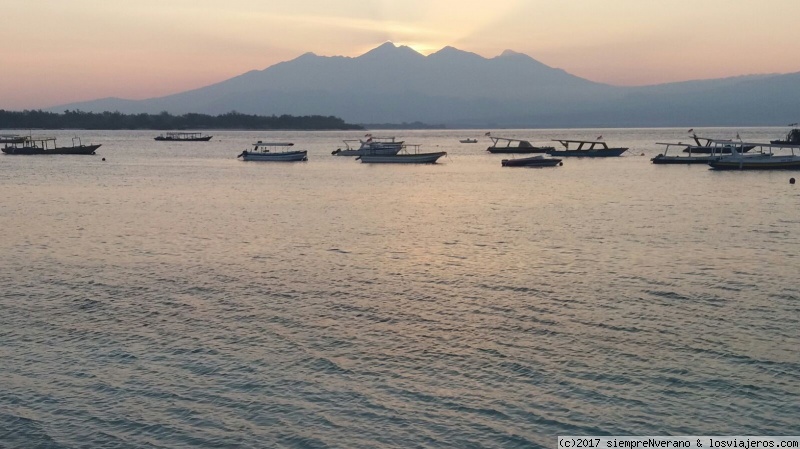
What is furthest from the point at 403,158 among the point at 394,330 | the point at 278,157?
the point at 394,330

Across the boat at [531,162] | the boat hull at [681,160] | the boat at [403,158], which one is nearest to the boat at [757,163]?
the boat hull at [681,160]

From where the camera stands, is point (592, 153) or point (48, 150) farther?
point (48, 150)

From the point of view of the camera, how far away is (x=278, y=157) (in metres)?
103

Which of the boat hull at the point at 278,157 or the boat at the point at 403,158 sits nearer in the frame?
the boat at the point at 403,158

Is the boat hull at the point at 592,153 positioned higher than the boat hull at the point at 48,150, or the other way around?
the boat hull at the point at 48,150

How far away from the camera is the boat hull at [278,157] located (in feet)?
334

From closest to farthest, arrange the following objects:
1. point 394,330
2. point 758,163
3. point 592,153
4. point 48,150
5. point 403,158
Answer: point 394,330 < point 758,163 < point 403,158 < point 592,153 < point 48,150

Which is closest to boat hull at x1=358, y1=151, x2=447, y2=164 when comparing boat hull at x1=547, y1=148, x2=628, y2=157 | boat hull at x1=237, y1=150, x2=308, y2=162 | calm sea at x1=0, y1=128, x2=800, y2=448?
boat hull at x1=237, y1=150, x2=308, y2=162

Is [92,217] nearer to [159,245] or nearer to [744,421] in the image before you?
[159,245]

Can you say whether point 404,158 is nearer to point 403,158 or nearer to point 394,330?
point 403,158

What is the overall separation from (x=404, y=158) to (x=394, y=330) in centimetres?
8146

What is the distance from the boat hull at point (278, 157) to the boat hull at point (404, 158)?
8.81 m

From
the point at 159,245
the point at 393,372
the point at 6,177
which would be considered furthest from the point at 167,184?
the point at 393,372

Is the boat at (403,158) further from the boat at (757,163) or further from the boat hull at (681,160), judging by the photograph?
the boat at (757,163)
